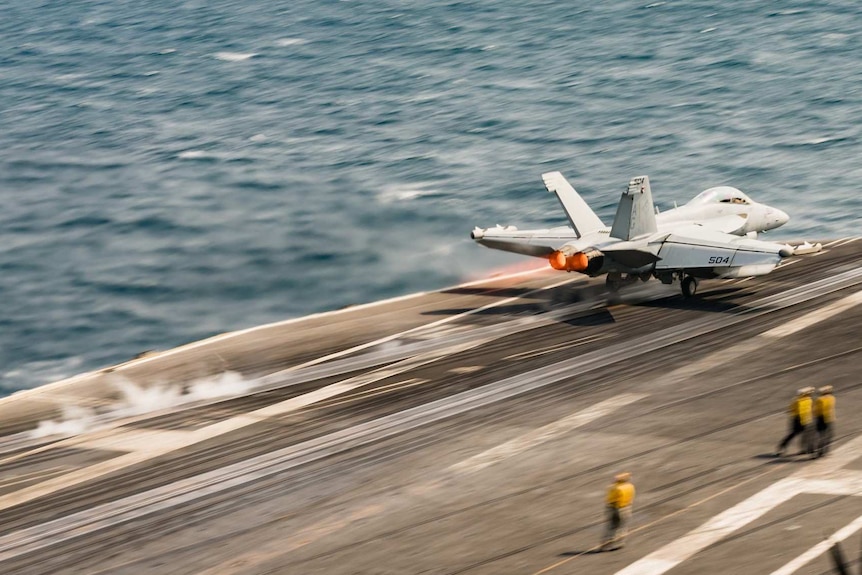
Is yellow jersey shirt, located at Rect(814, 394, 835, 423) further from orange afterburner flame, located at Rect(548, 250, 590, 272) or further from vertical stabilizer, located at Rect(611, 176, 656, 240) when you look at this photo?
vertical stabilizer, located at Rect(611, 176, 656, 240)

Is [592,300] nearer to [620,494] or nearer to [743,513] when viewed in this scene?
[743,513]

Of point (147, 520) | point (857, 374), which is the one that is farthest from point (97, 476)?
point (857, 374)

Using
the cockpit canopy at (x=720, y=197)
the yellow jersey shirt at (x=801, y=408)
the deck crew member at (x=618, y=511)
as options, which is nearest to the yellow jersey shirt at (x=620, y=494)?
the deck crew member at (x=618, y=511)

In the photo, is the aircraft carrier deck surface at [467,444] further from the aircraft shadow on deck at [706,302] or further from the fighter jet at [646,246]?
the fighter jet at [646,246]

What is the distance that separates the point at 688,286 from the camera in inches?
1786

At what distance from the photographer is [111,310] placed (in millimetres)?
65562

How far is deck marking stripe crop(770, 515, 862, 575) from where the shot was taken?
21.1m

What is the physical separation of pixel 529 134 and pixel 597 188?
491 inches

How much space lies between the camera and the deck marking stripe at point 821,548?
21125mm

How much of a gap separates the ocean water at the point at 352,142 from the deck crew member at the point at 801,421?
3807 centimetres

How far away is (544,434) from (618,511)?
926 cm

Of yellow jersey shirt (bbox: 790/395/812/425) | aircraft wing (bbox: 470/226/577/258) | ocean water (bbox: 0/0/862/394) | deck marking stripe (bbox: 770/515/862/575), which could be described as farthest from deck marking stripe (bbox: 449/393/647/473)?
ocean water (bbox: 0/0/862/394)

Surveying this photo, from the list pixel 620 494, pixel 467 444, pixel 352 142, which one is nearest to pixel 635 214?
pixel 467 444

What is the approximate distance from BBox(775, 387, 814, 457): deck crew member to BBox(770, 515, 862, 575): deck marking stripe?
3.22m
